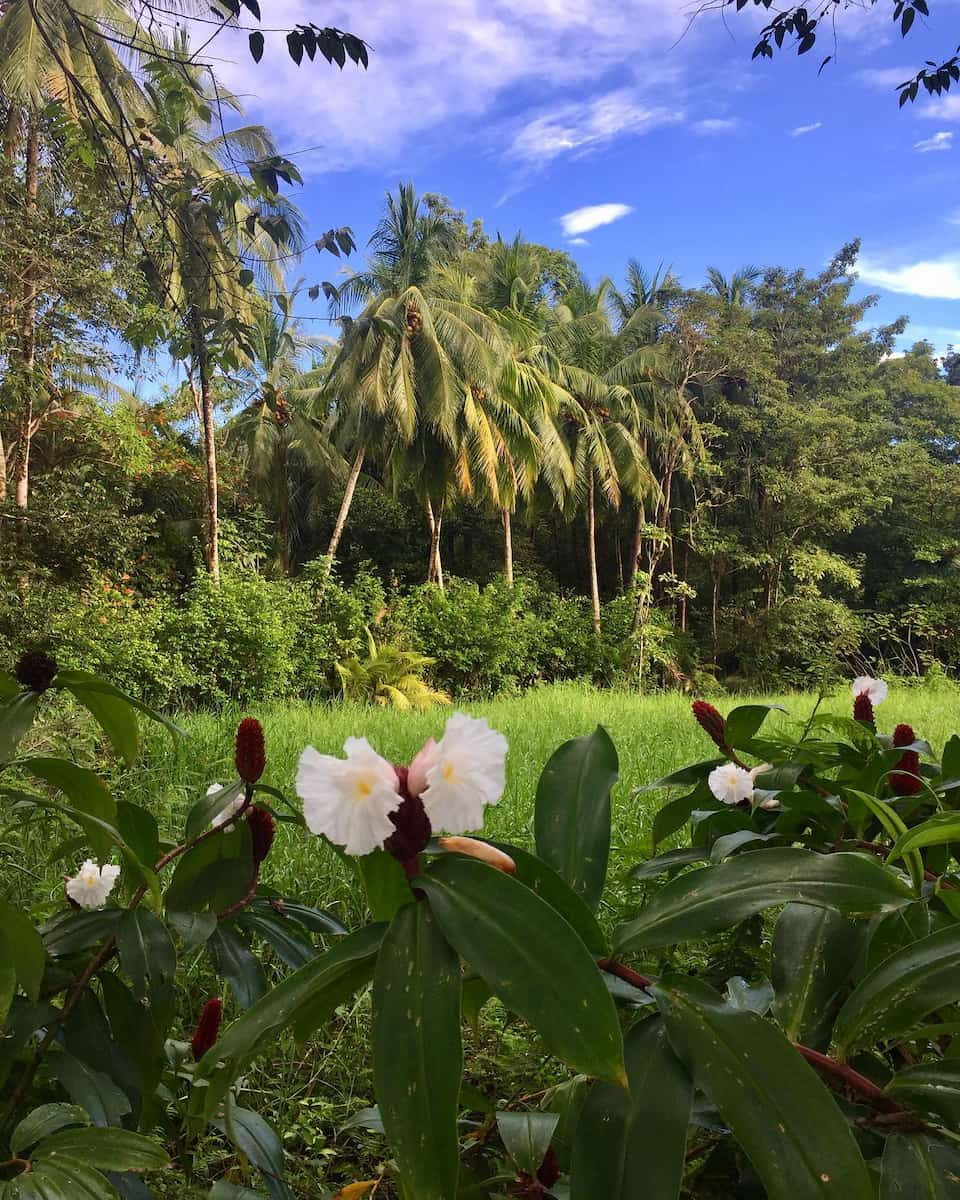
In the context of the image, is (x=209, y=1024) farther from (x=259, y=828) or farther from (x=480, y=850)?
(x=480, y=850)

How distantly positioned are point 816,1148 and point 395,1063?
203mm

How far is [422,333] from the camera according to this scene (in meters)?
11.6

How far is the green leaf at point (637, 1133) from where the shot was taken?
40 cm

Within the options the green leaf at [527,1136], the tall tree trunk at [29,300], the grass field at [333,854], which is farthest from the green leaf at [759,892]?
the tall tree trunk at [29,300]

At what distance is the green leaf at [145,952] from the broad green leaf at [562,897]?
343 millimetres

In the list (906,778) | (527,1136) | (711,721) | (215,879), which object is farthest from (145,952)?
(906,778)

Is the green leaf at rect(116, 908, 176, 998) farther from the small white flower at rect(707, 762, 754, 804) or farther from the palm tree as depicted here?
the palm tree

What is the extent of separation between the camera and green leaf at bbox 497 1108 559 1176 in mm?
624

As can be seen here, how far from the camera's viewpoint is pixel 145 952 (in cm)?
65

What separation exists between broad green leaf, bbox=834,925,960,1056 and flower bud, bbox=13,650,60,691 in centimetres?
63

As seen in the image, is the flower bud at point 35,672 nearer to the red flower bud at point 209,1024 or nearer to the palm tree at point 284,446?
the red flower bud at point 209,1024

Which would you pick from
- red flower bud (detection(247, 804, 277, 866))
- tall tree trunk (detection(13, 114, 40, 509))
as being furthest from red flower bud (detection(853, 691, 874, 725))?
tall tree trunk (detection(13, 114, 40, 509))

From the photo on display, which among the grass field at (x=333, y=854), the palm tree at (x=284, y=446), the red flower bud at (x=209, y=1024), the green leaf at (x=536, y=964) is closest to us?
the green leaf at (x=536, y=964)

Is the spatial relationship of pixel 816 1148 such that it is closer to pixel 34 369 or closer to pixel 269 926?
pixel 269 926
